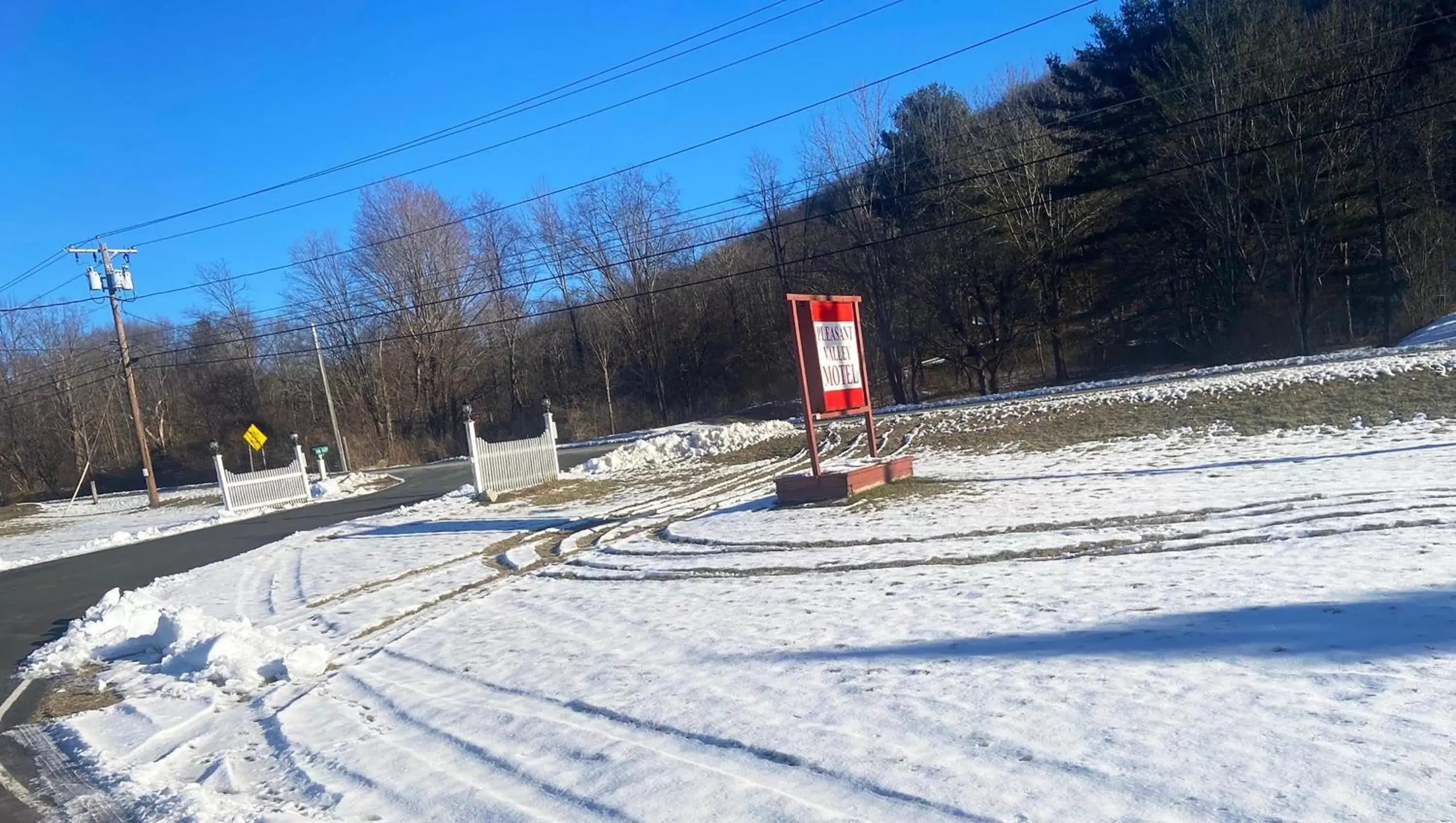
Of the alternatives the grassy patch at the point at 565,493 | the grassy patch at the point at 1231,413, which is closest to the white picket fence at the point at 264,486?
the grassy patch at the point at 565,493

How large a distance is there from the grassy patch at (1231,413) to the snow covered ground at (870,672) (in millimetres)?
4181

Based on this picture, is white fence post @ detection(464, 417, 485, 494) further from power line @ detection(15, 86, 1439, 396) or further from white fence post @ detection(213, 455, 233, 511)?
power line @ detection(15, 86, 1439, 396)

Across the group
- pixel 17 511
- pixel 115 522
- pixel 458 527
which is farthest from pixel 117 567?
pixel 17 511

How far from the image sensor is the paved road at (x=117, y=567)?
11.4 meters

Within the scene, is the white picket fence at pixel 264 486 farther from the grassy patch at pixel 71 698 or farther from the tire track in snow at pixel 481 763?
the tire track in snow at pixel 481 763

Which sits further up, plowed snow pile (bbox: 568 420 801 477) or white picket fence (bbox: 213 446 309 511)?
white picket fence (bbox: 213 446 309 511)

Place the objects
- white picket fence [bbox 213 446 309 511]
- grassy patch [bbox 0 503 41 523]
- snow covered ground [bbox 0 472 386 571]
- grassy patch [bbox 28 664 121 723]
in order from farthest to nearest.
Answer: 1. grassy patch [bbox 0 503 41 523]
2. white picket fence [bbox 213 446 309 511]
3. snow covered ground [bbox 0 472 386 571]
4. grassy patch [bbox 28 664 121 723]

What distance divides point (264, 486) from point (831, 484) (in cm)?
2353

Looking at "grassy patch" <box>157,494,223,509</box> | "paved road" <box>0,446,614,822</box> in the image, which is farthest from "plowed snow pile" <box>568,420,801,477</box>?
"grassy patch" <box>157,494,223,509</box>

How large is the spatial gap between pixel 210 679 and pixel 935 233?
37490mm

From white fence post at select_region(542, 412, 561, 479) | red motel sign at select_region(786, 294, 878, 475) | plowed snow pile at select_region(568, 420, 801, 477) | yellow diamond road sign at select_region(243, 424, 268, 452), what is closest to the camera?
red motel sign at select_region(786, 294, 878, 475)

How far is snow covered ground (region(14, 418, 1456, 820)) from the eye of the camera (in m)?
4.27

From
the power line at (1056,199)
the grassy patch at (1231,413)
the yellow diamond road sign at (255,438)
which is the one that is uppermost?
the power line at (1056,199)

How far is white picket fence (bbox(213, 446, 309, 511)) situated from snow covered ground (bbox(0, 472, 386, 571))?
50cm
